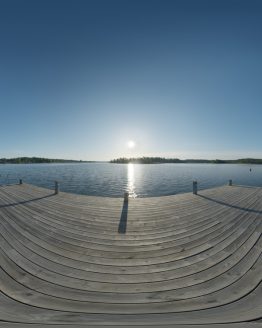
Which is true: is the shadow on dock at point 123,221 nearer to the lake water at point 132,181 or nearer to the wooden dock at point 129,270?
the wooden dock at point 129,270

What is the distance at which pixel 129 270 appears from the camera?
4477mm

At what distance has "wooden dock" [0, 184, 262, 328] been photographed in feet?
9.97

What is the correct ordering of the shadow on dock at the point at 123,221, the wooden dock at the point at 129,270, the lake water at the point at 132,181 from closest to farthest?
the wooden dock at the point at 129,270, the shadow on dock at the point at 123,221, the lake water at the point at 132,181

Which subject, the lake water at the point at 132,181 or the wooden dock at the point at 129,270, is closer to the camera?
the wooden dock at the point at 129,270

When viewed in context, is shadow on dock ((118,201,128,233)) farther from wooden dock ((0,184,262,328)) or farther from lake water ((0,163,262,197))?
lake water ((0,163,262,197))

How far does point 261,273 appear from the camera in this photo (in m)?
4.20

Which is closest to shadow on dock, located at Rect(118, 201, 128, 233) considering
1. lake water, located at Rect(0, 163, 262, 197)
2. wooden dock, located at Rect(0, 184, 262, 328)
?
wooden dock, located at Rect(0, 184, 262, 328)

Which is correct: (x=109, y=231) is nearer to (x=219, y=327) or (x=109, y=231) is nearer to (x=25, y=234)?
(x=25, y=234)

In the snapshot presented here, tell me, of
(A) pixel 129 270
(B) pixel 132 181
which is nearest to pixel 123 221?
(A) pixel 129 270

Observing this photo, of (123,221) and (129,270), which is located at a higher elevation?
(123,221)

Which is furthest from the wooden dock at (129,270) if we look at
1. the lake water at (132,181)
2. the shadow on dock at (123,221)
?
the lake water at (132,181)

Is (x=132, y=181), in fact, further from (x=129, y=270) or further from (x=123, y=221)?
(x=129, y=270)

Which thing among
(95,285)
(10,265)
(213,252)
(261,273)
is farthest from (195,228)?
(10,265)

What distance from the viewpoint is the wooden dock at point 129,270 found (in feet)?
9.97
